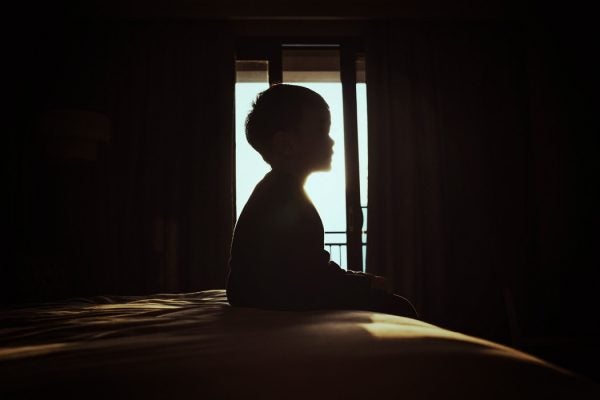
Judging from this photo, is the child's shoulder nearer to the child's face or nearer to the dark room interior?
the child's face

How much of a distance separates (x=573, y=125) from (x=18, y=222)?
4.50m

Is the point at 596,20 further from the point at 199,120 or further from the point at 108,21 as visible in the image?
the point at 108,21

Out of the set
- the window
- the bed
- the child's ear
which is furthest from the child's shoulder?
the window

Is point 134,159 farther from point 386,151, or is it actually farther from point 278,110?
point 278,110

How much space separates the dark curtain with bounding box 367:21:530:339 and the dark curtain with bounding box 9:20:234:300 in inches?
50.2

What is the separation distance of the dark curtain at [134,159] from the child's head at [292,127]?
7.09 feet

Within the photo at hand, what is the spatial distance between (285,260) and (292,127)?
1.36 ft

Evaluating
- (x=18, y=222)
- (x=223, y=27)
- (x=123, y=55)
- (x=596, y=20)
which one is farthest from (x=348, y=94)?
(x=18, y=222)

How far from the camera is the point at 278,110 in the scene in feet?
3.90

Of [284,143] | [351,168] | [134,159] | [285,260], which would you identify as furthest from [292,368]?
[134,159]

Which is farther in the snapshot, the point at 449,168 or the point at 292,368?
the point at 449,168

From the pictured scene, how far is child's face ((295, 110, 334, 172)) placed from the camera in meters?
1.19

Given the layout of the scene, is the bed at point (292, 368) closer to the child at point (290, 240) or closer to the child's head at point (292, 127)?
the child at point (290, 240)

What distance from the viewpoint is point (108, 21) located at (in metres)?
3.45
